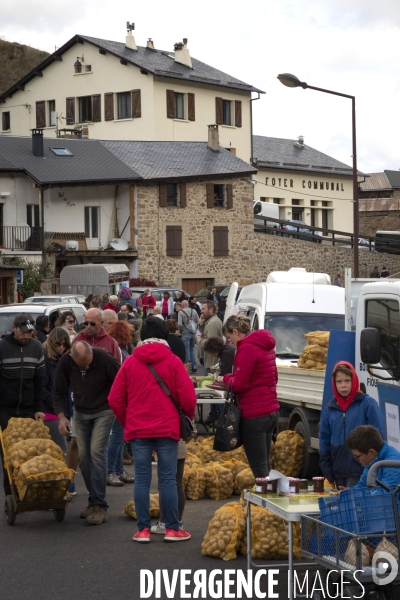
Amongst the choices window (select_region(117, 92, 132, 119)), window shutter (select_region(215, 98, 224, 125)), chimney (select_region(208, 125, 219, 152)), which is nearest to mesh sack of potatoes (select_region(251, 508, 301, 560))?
chimney (select_region(208, 125, 219, 152))

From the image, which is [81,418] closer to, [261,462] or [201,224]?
[261,462]

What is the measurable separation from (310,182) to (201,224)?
20006 mm

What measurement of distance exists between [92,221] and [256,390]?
4212 centimetres

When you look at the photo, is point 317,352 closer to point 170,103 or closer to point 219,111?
point 170,103

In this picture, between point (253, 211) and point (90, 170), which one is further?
point (253, 211)

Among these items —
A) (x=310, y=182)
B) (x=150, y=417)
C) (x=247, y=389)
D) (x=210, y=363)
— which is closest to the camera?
(x=150, y=417)

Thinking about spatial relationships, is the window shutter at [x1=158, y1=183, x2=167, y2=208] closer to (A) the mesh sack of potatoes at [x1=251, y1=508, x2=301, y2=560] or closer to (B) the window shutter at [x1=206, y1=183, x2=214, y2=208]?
(B) the window shutter at [x1=206, y1=183, x2=214, y2=208]

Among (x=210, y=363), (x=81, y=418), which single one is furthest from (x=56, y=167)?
(x=81, y=418)

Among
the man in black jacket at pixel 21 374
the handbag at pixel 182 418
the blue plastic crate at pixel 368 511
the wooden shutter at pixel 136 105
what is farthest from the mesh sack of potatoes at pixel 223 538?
the wooden shutter at pixel 136 105

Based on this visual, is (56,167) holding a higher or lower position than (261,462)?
higher

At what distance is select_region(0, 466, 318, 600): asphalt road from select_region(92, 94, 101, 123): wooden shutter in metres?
53.3

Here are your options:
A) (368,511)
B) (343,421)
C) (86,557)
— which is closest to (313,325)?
(343,421)

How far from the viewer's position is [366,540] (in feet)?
19.3

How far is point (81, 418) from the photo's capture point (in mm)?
9703
